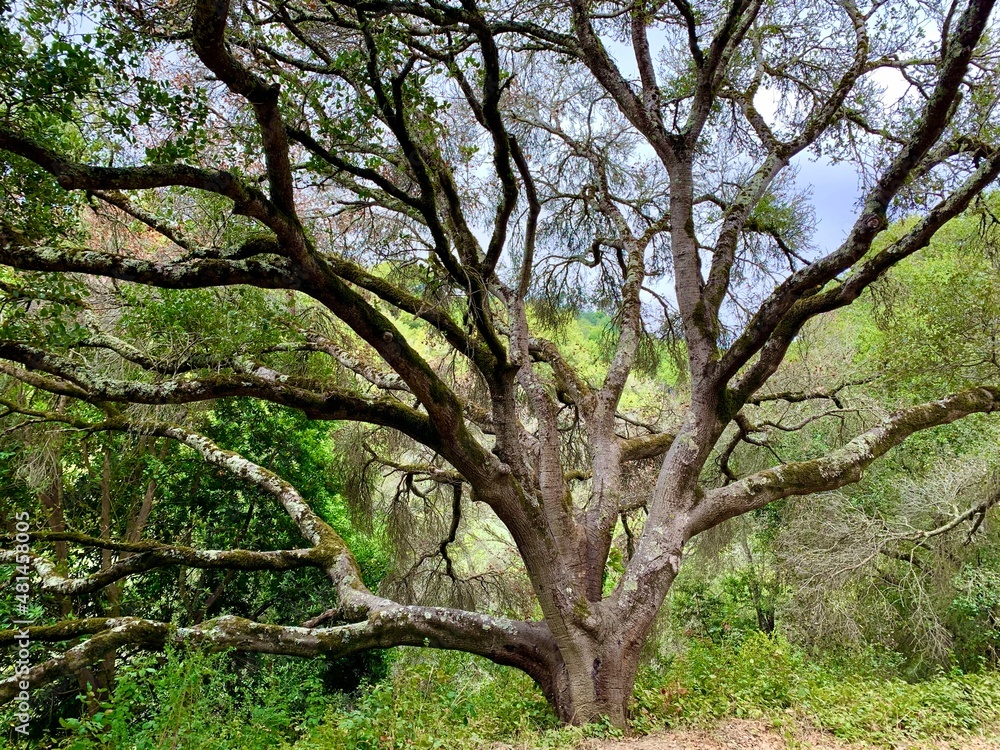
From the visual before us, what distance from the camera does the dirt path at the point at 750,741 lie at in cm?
336

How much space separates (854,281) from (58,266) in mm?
5033

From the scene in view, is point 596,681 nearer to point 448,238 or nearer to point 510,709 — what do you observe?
point 510,709

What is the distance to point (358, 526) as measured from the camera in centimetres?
733

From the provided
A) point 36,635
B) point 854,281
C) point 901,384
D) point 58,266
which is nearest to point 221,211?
point 58,266

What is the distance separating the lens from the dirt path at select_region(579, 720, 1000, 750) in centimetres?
336

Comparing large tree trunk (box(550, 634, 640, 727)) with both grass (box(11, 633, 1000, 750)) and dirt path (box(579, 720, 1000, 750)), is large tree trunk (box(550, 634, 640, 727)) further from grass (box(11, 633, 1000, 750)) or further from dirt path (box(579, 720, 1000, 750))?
dirt path (box(579, 720, 1000, 750))

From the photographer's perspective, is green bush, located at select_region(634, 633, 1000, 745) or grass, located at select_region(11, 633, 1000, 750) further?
green bush, located at select_region(634, 633, 1000, 745)

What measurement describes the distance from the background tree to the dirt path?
1.96 feet

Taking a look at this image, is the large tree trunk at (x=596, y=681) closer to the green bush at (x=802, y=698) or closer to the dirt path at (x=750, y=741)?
the green bush at (x=802, y=698)

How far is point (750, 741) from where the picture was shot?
139 inches

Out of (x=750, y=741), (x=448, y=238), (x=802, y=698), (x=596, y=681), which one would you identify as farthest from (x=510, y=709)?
(x=448, y=238)

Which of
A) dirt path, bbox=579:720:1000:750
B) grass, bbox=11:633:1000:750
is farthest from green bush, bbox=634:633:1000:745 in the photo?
dirt path, bbox=579:720:1000:750

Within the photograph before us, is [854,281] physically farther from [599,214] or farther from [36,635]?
[36,635]

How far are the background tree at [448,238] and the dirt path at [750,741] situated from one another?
0.60 meters
